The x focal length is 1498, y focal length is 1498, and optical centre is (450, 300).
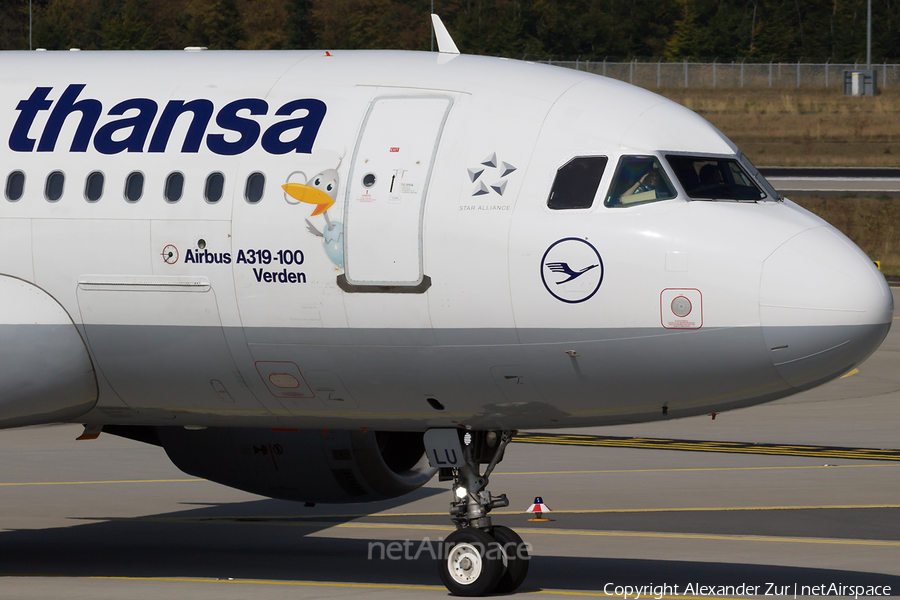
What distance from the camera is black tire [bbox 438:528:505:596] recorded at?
1379 cm

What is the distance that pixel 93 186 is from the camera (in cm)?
1414

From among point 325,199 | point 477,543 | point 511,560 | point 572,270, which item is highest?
point 325,199

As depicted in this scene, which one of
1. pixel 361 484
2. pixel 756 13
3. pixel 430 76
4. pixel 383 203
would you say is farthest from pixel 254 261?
pixel 756 13

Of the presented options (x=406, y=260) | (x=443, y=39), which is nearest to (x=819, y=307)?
(x=406, y=260)

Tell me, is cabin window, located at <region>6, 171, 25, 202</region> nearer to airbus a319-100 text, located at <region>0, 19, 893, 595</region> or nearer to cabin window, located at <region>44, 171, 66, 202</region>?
airbus a319-100 text, located at <region>0, 19, 893, 595</region>

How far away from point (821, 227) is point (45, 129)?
24.4 ft

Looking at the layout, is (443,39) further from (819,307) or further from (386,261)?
(819,307)

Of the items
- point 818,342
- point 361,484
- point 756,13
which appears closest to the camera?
point 818,342

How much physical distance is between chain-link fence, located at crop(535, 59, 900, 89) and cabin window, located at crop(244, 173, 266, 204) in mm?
81323

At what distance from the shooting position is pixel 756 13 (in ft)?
427

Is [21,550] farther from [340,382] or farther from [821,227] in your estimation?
[821,227]

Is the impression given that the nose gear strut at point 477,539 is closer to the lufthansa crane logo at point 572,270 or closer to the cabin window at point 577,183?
the lufthansa crane logo at point 572,270

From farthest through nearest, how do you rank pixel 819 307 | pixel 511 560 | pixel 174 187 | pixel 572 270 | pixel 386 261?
1. pixel 511 560
2. pixel 174 187
3. pixel 386 261
4. pixel 572 270
5. pixel 819 307

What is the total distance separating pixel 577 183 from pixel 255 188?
2.94 metres
